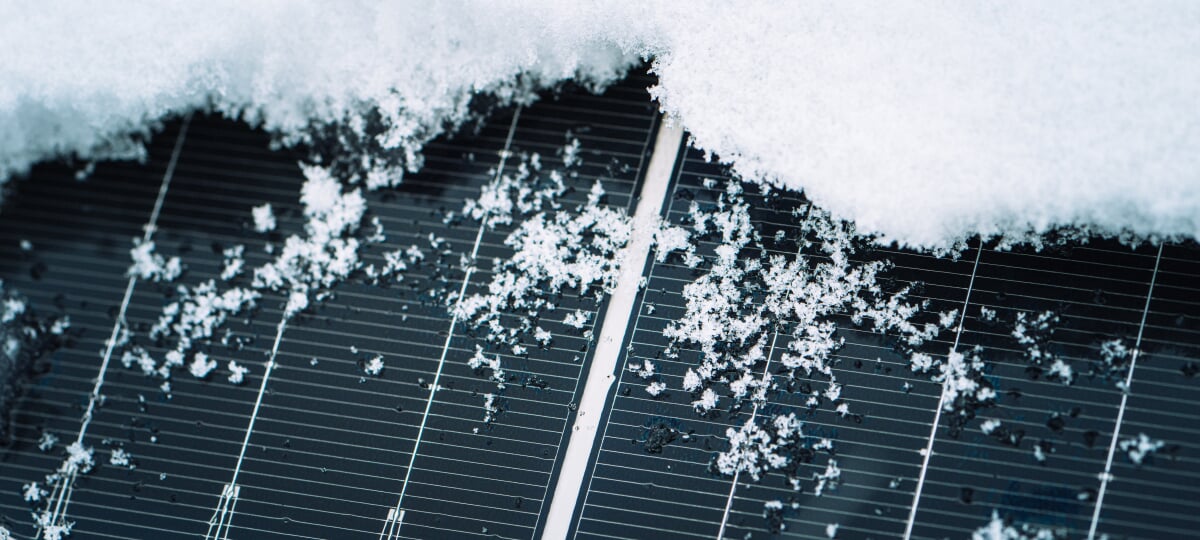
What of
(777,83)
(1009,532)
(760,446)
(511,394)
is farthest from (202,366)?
(1009,532)

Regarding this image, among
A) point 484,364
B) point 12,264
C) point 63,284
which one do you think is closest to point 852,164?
point 484,364

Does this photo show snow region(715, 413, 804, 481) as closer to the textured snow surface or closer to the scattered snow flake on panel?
→ the textured snow surface

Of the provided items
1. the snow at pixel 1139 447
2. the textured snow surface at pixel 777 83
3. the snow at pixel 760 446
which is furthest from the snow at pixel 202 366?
the snow at pixel 1139 447

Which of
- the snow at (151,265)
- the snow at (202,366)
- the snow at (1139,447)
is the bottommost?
the snow at (202,366)

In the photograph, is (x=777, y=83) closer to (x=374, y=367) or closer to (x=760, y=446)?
(x=760, y=446)

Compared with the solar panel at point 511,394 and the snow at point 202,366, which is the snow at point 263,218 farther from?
the snow at point 202,366

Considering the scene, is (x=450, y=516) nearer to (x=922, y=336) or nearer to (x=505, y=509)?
(x=505, y=509)

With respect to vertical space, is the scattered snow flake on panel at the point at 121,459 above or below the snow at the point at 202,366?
below
